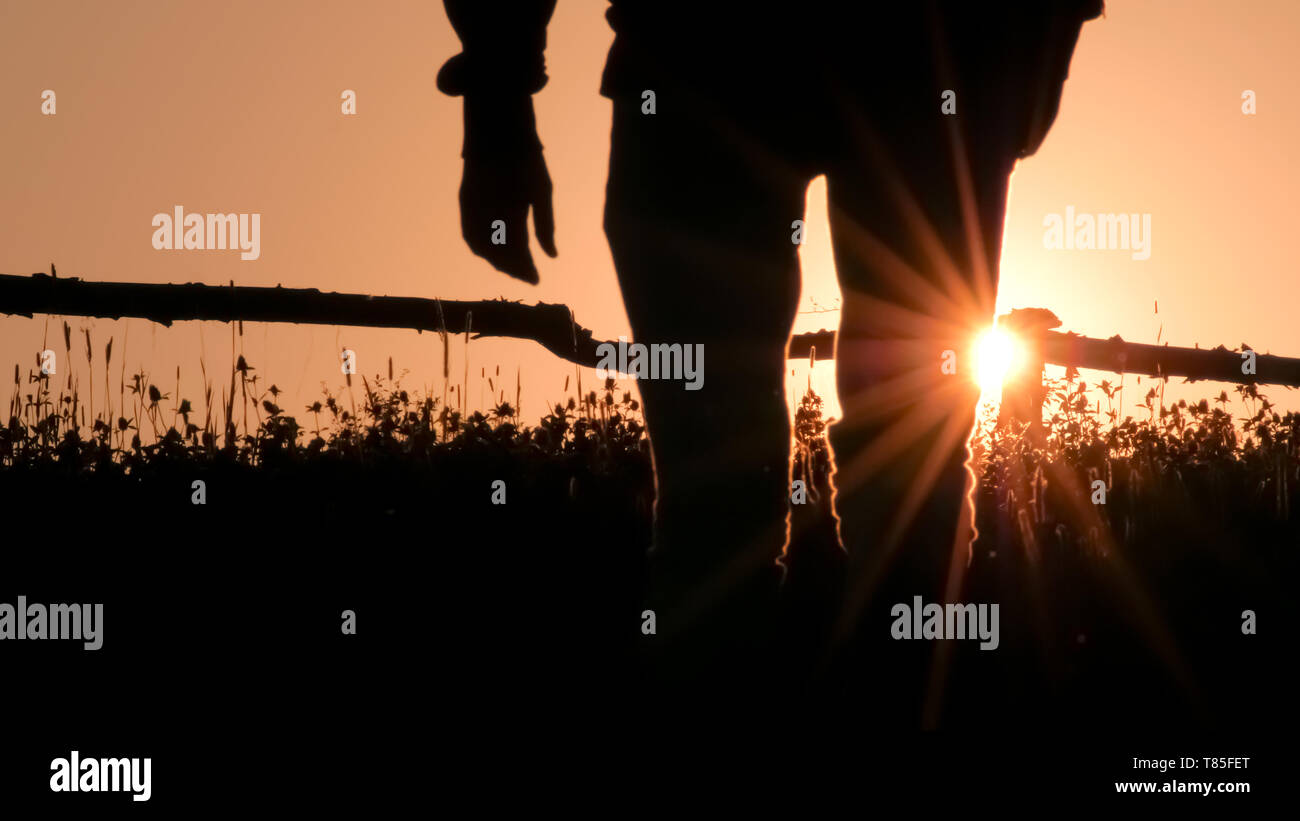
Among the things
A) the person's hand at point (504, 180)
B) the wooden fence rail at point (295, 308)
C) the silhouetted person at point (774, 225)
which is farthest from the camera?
the wooden fence rail at point (295, 308)

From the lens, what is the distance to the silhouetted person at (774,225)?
72.1 inches

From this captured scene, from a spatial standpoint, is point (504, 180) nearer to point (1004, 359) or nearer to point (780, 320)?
point (780, 320)

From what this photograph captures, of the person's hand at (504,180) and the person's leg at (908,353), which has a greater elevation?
the person's hand at (504,180)

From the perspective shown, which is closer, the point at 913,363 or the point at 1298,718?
the point at 913,363

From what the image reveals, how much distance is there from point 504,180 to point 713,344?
0.54 meters

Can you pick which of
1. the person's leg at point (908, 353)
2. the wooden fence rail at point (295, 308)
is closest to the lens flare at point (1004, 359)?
the wooden fence rail at point (295, 308)

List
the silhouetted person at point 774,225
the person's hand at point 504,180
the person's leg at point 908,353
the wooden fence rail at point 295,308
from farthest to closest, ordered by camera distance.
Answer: the wooden fence rail at point 295,308, the person's hand at point 504,180, the person's leg at point 908,353, the silhouetted person at point 774,225

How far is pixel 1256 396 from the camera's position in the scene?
5.72 metres

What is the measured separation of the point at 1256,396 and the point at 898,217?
4.62m

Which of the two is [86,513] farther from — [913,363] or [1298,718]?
[1298,718]

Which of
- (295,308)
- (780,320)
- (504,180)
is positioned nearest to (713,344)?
(780,320)

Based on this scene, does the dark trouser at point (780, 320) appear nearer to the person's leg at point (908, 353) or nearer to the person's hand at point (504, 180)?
the person's leg at point (908, 353)

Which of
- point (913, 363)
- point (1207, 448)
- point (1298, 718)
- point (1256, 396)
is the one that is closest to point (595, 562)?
point (913, 363)

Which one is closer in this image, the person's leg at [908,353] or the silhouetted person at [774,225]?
the silhouetted person at [774,225]
